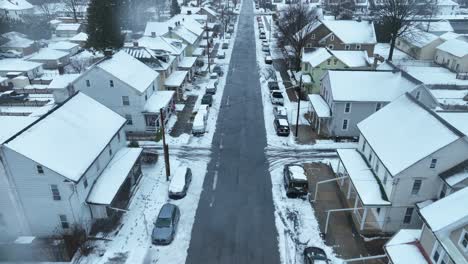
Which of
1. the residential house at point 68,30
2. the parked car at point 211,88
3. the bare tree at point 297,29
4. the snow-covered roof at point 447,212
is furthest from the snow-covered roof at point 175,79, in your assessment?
the residential house at point 68,30

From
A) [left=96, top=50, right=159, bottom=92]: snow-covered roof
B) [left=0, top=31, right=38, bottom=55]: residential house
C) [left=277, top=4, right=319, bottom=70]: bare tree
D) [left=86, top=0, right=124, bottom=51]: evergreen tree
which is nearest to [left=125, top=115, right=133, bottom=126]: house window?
[left=96, top=50, right=159, bottom=92]: snow-covered roof

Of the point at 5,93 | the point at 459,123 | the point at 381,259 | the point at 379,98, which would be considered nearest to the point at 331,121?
the point at 379,98

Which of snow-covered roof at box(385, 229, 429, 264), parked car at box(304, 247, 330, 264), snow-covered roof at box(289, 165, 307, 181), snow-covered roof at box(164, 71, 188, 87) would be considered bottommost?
parked car at box(304, 247, 330, 264)

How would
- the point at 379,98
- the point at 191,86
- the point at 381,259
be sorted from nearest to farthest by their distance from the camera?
the point at 381,259 < the point at 379,98 < the point at 191,86

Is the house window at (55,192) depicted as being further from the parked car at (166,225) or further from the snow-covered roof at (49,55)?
the snow-covered roof at (49,55)

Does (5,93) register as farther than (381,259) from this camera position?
Yes

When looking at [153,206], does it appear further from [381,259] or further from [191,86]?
[191,86]

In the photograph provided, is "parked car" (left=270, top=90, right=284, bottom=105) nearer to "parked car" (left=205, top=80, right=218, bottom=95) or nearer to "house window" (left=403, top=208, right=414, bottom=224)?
"parked car" (left=205, top=80, right=218, bottom=95)
